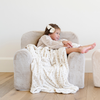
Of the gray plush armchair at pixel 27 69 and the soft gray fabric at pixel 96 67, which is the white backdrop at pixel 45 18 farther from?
the gray plush armchair at pixel 27 69

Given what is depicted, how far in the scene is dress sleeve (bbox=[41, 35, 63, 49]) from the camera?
2.46 metres

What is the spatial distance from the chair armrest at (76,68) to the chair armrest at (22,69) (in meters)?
0.48

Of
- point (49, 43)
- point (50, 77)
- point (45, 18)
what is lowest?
point (50, 77)

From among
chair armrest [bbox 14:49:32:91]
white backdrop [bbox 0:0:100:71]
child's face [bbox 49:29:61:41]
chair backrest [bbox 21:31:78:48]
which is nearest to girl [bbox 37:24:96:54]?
child's face [bbox 49:29:61:41]

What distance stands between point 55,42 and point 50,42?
0.24ft

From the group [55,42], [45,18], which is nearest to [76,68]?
[55,42]


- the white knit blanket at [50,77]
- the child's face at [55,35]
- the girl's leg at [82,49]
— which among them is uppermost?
the child's face at [55,35]

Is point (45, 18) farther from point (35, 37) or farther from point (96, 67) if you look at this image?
point (96, 67)

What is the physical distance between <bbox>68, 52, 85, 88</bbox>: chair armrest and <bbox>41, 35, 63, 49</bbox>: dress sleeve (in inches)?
10.8

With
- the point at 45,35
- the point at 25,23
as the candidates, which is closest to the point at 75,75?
the point at 45,35

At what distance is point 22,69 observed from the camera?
224 centimetres

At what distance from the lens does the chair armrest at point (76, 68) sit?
2238mm

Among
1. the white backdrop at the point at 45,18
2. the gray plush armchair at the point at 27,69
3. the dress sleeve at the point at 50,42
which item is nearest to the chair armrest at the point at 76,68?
the gray plush armchair at the point at 27,69

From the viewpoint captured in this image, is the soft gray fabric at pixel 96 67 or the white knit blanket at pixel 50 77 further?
the soft gray fabric at pixel 96 67
